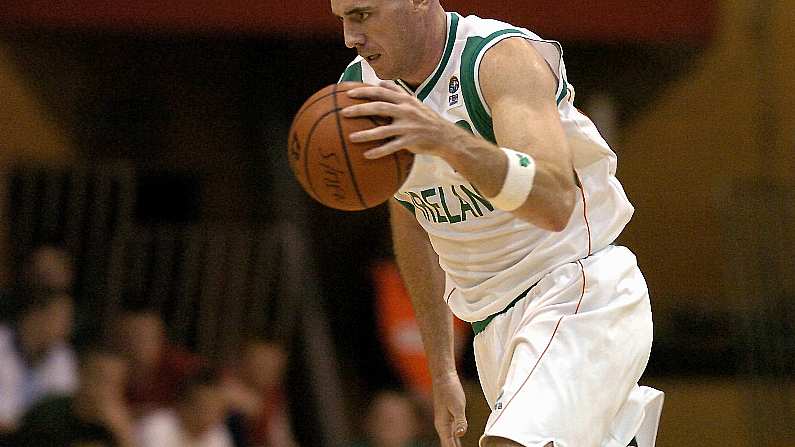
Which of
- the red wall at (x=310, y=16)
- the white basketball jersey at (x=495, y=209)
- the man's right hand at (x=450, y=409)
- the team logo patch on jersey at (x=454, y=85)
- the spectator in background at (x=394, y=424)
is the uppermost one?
the red wall at (x=310, y=16)

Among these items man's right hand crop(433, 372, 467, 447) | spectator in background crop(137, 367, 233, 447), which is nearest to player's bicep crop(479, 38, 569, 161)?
man's right hand crop(433, 372, 467, 447)

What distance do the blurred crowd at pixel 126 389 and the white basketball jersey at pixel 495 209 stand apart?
375 centimetres

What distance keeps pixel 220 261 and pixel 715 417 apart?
3868 millimetres

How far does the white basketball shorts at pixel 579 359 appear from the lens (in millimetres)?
3406

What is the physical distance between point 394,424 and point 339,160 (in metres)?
4.91

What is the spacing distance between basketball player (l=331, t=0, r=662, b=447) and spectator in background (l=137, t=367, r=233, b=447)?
369 centimetres

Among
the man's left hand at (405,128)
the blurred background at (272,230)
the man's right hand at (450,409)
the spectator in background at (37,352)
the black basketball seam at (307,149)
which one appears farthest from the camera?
the blurred background at (272,230)

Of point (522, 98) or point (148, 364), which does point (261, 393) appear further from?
point (522, 98)

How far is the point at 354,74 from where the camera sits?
158 inches

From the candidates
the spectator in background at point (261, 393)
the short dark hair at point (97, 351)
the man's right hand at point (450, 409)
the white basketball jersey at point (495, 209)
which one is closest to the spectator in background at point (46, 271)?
the short dark hair at point (97, 351)

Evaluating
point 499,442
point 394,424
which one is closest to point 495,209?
point 499,442

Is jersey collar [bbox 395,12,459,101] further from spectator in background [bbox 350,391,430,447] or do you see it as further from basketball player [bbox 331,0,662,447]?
spectator in background [bbox 350,391,430,447]

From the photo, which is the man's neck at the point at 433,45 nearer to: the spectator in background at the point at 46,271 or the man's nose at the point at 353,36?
the man's nose at the point at 353,36

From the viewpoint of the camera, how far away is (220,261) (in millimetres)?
9711
